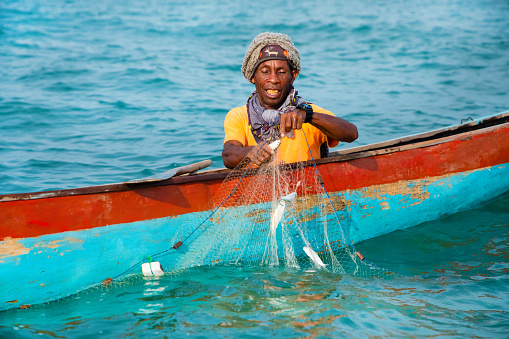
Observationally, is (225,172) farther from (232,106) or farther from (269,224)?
(232,106)

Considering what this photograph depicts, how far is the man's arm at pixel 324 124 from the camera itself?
3746 mm

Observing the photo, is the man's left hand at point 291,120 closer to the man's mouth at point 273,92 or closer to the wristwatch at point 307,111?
the wristwatch at point 307,111

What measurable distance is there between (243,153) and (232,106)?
21.0 feet

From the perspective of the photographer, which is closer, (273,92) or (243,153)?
(243,153)

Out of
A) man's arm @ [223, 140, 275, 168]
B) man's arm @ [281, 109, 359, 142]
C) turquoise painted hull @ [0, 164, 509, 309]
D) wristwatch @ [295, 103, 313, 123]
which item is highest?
wristwatch @ [295, 103, 313, 123]

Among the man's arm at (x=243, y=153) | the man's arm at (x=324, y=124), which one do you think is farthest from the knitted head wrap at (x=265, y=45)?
the man's arm at (x=243, y=153)

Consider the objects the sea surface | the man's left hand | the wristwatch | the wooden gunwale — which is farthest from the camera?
the wristwatch

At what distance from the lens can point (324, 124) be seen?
393cm

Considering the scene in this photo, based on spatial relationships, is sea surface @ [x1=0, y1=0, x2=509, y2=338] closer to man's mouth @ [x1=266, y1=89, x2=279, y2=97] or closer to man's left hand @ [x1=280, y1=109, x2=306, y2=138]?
man's left hand @ [x1=280, y1=109, x2=306, y2=138]

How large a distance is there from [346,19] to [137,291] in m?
17.6

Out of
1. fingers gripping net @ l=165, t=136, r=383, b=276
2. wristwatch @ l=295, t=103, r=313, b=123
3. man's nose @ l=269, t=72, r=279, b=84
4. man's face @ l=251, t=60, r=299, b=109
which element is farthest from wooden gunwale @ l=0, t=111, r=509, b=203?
man's nose @ l=269, t=72, r=279, b=84

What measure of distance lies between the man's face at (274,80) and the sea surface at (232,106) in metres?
1.42

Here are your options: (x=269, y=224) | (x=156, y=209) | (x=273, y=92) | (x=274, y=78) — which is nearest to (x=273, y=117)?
(x=273, y=92)

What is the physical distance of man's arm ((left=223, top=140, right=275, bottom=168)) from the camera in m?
3.83
